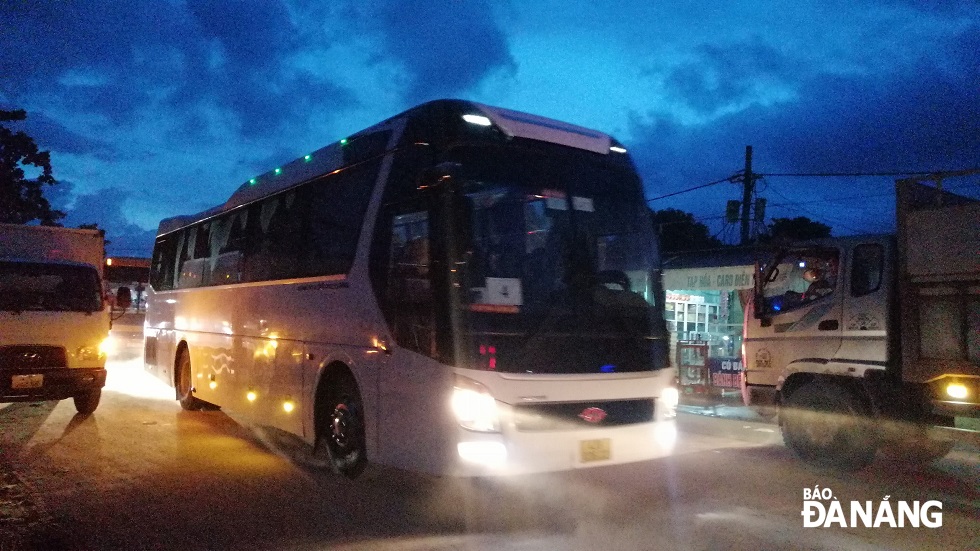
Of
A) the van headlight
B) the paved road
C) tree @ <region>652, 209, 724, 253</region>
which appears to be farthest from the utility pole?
the van headlight

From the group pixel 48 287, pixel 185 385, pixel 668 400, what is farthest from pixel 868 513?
pixel 48 287

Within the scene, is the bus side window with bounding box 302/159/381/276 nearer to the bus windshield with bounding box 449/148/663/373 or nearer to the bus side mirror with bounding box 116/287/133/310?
the bus windshield with bounding box 449/148/663/373

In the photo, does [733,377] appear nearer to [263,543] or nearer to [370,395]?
[370,395]

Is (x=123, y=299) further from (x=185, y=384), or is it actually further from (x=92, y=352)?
(x=185, y=384)

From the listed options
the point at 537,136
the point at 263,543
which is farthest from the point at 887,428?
the point at 263,543

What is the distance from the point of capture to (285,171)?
8.98 m

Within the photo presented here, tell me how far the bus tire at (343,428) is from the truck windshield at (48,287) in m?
5.29

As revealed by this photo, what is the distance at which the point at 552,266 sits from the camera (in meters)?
6.00

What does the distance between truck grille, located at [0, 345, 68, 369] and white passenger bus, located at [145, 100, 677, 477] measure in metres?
4.38

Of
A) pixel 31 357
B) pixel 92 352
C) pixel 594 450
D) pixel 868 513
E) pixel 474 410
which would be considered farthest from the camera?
pixel 92 352

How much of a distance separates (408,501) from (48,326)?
647 cm

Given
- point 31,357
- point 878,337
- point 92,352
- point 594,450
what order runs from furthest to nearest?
point 92,352
point 31,357
point 878,337
point 594,450

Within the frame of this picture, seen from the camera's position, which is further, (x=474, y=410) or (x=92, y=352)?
(x=92, y=352)

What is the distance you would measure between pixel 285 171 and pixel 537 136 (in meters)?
3.94
